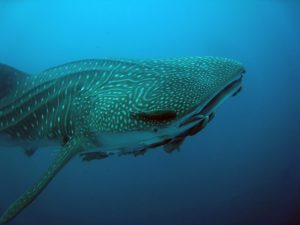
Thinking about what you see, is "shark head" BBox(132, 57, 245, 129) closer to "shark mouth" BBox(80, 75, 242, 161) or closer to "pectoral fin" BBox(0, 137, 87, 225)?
"shark mouth" BBox(80, 75, 242, 161)

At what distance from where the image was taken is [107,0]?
427 inches

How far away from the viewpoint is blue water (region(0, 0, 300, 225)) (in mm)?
10672

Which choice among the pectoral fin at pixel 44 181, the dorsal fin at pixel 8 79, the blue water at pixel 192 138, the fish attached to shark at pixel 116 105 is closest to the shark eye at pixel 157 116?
the fish attached to shark at pixel 116 105

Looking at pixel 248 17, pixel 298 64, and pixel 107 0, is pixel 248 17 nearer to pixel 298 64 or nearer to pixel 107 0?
pixel 298 64

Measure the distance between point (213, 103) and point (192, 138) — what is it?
8.93 m

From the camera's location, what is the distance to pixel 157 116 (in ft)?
8.91

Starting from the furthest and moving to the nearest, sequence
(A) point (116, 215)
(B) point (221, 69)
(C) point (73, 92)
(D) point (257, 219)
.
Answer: (A) point (116, 215), (D) point (257, 219), (C) point (73, 92), (B) point (221, 69)

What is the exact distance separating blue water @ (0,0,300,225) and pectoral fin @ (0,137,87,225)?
762 cm

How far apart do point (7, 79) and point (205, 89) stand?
3.23 metres

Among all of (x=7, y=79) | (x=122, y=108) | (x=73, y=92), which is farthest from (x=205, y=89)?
(x=7, y=79)

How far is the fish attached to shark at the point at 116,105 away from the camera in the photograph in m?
2.75

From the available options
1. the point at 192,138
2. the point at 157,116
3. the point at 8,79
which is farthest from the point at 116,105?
the point at 192,138

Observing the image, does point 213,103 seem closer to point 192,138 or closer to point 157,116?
point 157,116

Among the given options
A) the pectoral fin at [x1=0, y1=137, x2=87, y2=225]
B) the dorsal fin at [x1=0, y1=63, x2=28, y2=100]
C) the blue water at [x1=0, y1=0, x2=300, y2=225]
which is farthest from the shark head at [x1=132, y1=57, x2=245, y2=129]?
the blue water at [x1=0, y1=0, x2=300, y2=225]
